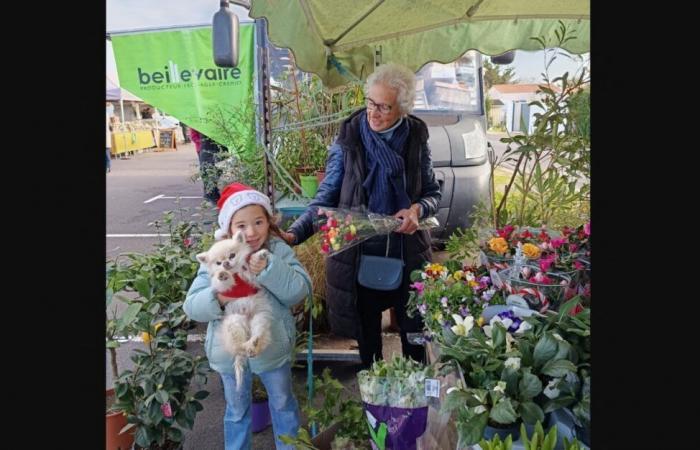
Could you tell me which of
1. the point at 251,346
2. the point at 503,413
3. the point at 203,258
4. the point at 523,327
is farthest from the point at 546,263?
the point at 203,258

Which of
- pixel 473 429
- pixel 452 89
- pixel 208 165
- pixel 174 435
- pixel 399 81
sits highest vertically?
pixel 452 89

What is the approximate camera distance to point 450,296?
243cm

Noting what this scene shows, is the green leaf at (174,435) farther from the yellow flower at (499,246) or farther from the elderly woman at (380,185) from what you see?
the yellow flower at (499,246)

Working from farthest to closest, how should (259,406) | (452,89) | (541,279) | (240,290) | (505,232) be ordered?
(452,89) < (259,406) < (505,232) < (541,279) < (240,290)

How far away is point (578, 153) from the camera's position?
285 cm

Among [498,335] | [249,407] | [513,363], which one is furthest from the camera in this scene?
[249,407]

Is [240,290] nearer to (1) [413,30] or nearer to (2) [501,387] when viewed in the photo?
(2) [501,387]

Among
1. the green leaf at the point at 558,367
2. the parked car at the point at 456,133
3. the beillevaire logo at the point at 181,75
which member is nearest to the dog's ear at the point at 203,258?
the green leaf at the point at 558,367

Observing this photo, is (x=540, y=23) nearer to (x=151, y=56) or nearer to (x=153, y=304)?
(x=153, y=304)

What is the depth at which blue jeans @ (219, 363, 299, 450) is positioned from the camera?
96.0 inches

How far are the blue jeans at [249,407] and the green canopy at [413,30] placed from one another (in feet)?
5.25

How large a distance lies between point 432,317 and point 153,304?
1520 mm

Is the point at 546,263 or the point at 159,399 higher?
the point at 546,263

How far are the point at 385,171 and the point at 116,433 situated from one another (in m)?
1.80
